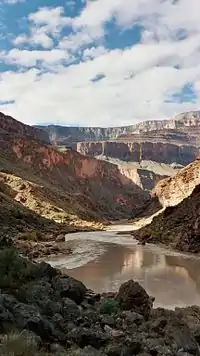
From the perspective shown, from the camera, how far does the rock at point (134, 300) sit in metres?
10.5

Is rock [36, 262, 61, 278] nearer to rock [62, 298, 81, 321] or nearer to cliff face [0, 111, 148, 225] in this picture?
rock [62, 298, 81, 321]

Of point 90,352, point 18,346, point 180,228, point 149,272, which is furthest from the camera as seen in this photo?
point 180,228

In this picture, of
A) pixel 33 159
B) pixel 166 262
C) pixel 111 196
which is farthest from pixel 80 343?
pixel 111 196

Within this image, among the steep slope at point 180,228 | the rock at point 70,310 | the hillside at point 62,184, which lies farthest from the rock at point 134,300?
the hillside at point 62,184

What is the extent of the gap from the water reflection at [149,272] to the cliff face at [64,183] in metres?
35.7

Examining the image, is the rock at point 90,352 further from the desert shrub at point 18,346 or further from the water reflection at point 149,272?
the water reflection at point 149,272

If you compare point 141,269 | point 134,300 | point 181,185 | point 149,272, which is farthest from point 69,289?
point 181,185

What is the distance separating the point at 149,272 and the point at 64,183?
100759 mm

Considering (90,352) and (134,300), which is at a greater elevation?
(90,352)

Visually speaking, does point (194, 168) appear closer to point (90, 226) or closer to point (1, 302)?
point (90, 226)

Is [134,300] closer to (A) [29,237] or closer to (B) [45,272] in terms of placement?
(B) [45,272]

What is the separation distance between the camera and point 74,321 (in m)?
8.71

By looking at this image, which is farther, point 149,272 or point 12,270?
point 149,272

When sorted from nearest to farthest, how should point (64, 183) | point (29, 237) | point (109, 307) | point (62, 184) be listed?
point (109, 307) → point (29, 237) → point (62, 184) → point (64, 183)
